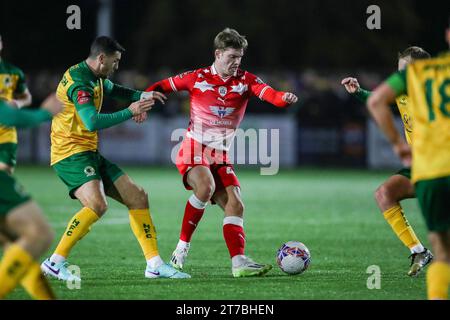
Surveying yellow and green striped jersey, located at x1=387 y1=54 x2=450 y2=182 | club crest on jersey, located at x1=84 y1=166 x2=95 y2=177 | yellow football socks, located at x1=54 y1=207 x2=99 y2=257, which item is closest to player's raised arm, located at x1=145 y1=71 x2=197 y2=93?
club crest on jersey, located at x1=84 y1=166 x2=95 y2=177

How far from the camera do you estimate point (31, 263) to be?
6.11 m

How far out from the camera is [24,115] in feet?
20.4

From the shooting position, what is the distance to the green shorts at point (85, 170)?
28.2ft

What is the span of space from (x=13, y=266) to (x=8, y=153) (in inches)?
62.5

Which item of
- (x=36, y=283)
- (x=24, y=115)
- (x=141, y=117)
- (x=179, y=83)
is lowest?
(x=36, y=283)

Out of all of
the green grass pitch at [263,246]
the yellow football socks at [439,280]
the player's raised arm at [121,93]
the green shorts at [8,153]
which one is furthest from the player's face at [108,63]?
the yellow football socks at [439,280]

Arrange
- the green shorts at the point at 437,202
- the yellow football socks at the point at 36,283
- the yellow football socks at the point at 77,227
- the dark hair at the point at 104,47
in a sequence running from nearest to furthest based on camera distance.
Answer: the green shorts at the point at 437,202
the yellow football socks at the point at 36,283
the yellow football socks at the point at 77,227
the dark hair at the point at 104,47

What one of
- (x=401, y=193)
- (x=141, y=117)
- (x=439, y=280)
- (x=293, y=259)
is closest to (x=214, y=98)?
(x=141, y=117)

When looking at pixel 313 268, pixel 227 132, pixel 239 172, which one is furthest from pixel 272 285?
pixel 239 172

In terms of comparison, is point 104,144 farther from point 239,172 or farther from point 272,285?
point 272,285

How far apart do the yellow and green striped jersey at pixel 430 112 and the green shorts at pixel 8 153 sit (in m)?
3.17

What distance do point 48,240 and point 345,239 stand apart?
651 cm

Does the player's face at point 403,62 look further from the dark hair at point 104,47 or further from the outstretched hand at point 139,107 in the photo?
the dark hair at point 104,47

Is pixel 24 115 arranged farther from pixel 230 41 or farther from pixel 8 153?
pixel 230 41
